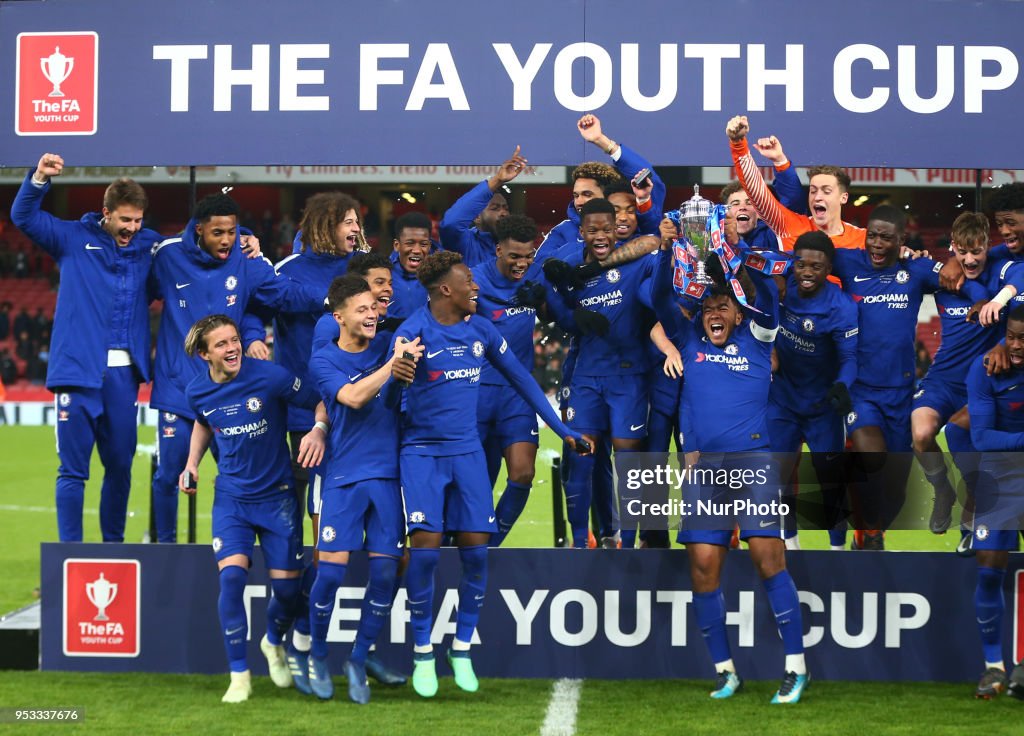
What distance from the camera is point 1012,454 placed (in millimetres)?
6273

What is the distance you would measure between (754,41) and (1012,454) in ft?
7.87

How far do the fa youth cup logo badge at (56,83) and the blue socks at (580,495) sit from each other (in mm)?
2980

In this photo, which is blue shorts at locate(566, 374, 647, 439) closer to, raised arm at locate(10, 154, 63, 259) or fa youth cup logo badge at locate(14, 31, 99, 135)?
raised arm at locate(10, 154, 63, 259)

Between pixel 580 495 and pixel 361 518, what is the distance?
4.94 feet

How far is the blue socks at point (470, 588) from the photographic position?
6.17 m

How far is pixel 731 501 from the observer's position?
20.3 feet

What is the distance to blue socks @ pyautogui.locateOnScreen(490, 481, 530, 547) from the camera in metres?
7.12

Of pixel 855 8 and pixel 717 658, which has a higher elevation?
pixel 855 8

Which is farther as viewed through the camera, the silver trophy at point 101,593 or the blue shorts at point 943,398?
the blue shorts at point 943,398

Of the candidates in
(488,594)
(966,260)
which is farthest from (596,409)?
(966,260)

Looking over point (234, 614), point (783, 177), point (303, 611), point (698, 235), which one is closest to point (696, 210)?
point (698, 235)

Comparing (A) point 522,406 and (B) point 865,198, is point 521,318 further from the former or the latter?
(B) point 865,198

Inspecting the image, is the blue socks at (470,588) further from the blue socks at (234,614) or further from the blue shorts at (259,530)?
the blue socks at (234,614)

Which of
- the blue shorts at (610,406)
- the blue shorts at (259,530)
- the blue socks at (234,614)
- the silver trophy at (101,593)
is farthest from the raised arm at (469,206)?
the silver trophy at (101,593)
